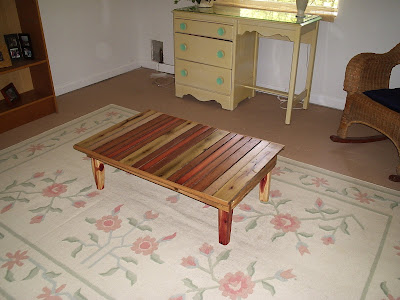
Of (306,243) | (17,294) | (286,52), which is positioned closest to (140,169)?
(17,294)

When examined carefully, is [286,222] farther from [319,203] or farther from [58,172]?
[58,172]

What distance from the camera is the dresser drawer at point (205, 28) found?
347cm

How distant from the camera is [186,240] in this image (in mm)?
2152

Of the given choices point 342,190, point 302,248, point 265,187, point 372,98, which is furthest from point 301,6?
point 302,248

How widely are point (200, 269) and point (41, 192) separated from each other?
4.20 feet

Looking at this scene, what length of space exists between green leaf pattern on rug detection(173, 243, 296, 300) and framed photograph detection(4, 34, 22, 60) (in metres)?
2.60

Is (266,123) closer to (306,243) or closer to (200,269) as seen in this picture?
(306,243)

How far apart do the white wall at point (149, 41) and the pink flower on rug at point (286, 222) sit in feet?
6.53

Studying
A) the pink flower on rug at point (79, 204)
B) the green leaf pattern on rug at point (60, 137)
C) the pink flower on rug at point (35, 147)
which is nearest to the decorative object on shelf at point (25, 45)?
the green leaf pattern on rug at point (60, 137)

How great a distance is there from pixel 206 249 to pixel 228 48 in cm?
211

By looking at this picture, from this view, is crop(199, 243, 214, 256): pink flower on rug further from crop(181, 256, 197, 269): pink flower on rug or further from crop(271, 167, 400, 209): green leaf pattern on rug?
crop(271, 167, 400, 209): green leaf pattern on rug

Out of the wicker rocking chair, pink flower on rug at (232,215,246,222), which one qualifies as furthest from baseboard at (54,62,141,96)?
the wicker rocking chair

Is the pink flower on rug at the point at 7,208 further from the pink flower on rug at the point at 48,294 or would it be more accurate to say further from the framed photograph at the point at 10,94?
the framed photograph at the point at 10,94

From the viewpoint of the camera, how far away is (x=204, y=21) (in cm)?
356
